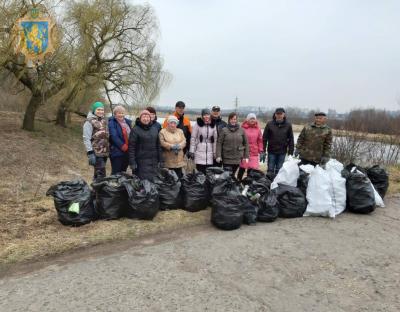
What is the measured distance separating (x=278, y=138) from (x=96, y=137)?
3.17 metres

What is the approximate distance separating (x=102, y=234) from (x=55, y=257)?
622 millimetres

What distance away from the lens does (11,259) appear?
376cm

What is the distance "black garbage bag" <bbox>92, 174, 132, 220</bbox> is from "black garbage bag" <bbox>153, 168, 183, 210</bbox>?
0.57 metres

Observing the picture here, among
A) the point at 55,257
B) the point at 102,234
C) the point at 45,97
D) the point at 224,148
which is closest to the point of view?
the point at 55,257

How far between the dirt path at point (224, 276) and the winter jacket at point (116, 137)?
1663 mm

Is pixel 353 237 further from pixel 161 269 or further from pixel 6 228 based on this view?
pixel 6 228

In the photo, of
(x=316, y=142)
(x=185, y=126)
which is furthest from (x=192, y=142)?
(x=316, y=142)

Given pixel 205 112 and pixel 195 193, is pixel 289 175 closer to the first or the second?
pixel 195 193

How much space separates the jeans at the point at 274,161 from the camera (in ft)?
22.6

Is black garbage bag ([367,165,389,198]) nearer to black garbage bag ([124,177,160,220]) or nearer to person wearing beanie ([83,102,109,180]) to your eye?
black garbage bag ([124,177,160,220])

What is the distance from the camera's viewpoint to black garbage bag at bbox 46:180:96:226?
4598 millimetres

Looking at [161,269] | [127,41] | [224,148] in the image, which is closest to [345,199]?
[224,148]

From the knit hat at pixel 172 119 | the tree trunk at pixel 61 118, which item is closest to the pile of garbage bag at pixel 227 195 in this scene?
the knit hat at pixel 172 119

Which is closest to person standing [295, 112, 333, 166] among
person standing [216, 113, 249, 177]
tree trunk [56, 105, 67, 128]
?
person standing [216, 113, 249, 177]
